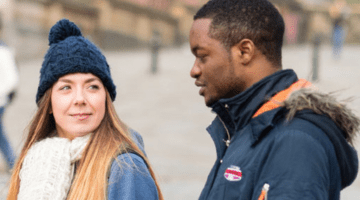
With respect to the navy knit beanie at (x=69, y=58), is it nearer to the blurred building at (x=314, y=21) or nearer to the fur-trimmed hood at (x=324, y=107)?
the fur-trimmed hood at (x=324, y=107)

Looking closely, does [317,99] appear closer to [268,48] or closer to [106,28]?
[268,48]

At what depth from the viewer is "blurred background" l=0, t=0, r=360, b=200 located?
7.14m

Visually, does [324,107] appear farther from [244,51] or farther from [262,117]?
[244,51]

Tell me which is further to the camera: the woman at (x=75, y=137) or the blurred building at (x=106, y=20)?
the blurred building at (x=106, y=20)

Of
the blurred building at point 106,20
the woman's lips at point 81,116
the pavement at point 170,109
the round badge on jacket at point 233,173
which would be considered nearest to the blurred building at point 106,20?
the blurred building at point 106,20

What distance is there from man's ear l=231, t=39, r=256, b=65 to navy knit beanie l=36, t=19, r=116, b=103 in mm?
824

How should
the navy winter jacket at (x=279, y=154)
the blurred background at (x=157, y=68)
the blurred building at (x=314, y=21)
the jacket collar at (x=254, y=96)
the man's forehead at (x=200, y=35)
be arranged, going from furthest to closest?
the blurred building at (x=314, y=21)
the blurred background at (x=157, y=68)
the man's forehead at (x=200, y=35)
the jacket collar at (x=254, y=96)
the navy winter jacket at (x=279, y=154)

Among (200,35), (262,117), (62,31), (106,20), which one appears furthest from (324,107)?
(106,20)

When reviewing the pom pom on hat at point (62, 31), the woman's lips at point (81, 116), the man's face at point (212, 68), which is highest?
the pom pom on hat at point (62, 31)

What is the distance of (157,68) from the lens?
48.0ft

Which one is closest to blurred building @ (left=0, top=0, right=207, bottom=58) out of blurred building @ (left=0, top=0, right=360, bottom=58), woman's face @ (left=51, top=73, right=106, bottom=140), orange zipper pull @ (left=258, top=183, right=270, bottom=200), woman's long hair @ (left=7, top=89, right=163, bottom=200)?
blurred building @ (left=0, top=0, right=360, bottom=58)

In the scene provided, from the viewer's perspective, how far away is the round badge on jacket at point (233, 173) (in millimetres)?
1823

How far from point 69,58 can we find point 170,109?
8269 millimetres

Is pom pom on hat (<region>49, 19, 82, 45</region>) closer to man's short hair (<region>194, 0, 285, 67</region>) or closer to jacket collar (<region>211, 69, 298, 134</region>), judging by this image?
man's short hair (<region>194, 0, 285, 67</region>)
